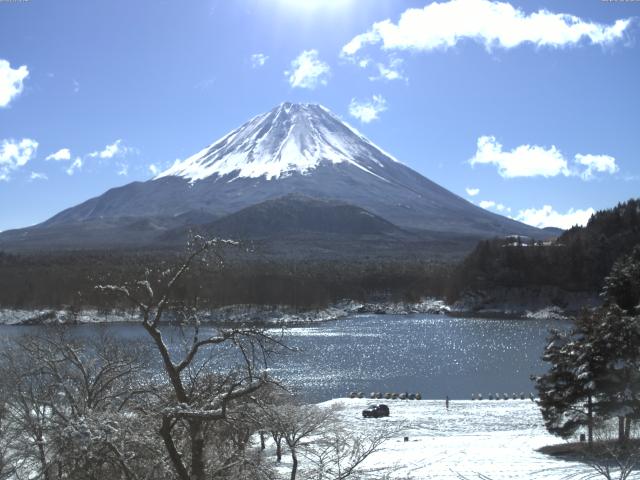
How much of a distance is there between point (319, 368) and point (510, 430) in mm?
20256

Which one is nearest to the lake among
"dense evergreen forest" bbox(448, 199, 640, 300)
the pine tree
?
the pine tree

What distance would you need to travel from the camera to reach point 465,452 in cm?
2014

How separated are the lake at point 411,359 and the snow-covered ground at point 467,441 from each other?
4562mm

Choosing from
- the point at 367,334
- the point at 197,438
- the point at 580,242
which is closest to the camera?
the point at 197,438

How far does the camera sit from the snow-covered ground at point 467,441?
16766 mm

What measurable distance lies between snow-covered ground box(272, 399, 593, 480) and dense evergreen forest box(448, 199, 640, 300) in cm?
7001

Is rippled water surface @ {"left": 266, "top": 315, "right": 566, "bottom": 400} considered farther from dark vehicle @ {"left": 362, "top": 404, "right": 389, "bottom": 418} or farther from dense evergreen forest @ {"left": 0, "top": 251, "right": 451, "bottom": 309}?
dense evergreen forest @ {"left": 0, "top": 251, "right": 451, "bottom": 309}

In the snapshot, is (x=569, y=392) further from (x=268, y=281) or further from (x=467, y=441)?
(x=268, y=281)

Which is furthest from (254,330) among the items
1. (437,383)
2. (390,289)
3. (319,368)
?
(390,289)

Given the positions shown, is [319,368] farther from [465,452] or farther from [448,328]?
[448,328]

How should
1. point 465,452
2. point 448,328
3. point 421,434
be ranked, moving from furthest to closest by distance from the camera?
point 448,328, point 421,434, point 465,452

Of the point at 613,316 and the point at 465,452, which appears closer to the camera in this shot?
the point at 613,316

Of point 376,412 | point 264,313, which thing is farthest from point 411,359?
point 264,313

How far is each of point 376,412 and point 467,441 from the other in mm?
7585
